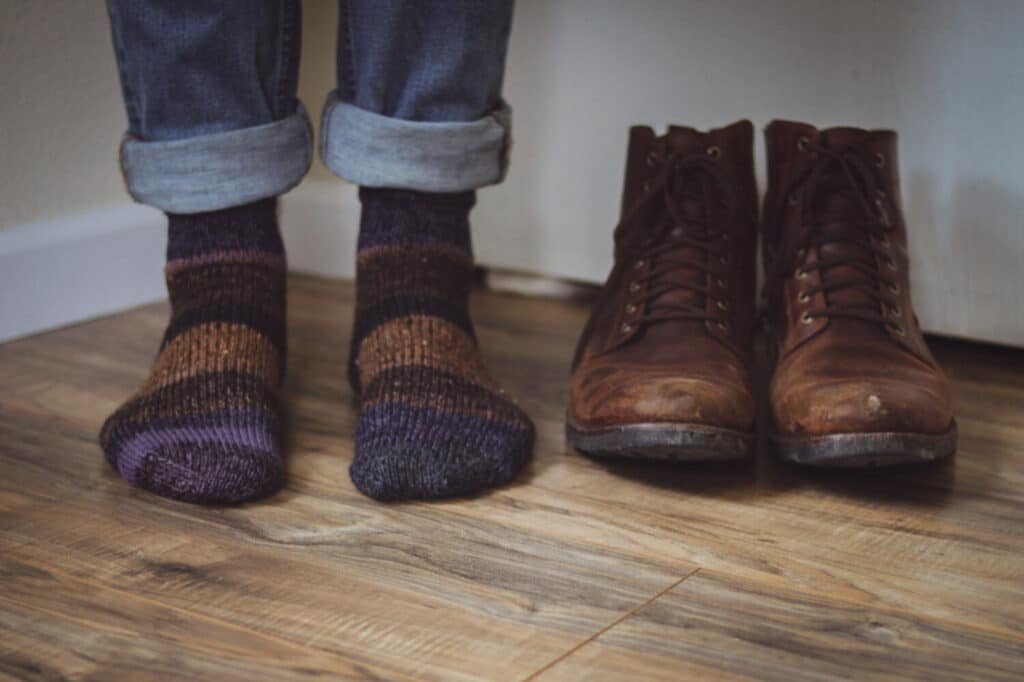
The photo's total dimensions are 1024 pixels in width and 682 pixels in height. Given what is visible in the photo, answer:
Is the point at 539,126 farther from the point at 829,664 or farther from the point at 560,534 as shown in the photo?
the point at 829,664

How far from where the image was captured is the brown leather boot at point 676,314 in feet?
2.76

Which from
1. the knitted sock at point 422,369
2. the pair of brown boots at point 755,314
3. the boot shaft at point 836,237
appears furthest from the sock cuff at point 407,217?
the boot shaft at point 836,237

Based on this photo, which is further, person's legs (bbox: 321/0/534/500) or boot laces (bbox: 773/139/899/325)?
boot laces (bbox: 773/139/899/325)

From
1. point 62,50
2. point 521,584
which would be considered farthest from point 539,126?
point 521,584

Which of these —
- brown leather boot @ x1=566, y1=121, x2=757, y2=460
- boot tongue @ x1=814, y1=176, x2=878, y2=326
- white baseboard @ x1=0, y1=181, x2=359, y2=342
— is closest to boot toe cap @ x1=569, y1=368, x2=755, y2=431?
brown leather boot @ x1=566, y1=121, x2=757, y2=460

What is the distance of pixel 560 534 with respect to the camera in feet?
2.53

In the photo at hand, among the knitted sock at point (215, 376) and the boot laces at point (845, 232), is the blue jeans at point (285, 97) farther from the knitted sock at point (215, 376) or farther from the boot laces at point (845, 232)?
the boot laces at point (845, 232)

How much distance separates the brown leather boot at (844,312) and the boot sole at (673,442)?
0.15 ft

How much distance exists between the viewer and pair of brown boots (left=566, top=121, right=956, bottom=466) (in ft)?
2.74

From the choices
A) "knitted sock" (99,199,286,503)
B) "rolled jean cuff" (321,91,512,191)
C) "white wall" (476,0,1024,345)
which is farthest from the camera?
"white wall" (476,0,1024,345)

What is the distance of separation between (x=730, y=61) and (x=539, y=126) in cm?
23

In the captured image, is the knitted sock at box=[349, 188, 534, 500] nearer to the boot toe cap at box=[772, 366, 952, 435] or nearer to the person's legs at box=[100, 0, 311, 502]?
the person's legs at box=[100, 0, 311, 502]

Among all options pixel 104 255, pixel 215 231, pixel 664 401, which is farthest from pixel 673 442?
pixel 104 255

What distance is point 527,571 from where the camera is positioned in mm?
714
